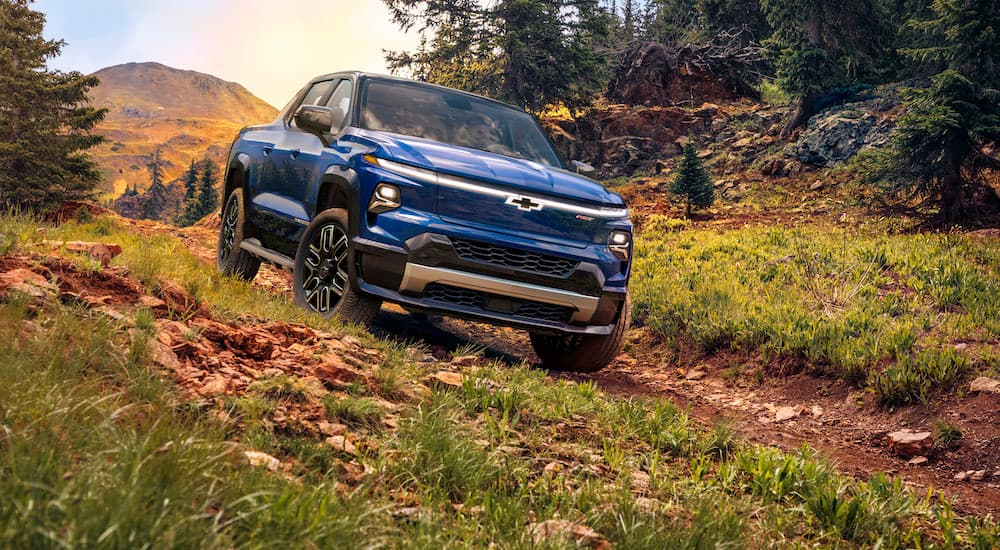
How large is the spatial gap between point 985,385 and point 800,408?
1269 mm

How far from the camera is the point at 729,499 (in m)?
3.08

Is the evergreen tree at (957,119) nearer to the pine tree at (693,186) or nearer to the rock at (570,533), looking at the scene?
the pine tree at (693,186)

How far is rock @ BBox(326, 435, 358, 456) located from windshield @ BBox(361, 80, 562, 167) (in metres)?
3.47

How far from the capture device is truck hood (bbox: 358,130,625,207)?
5.13 m

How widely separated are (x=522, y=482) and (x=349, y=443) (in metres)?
0.71

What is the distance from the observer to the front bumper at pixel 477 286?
4914 mm

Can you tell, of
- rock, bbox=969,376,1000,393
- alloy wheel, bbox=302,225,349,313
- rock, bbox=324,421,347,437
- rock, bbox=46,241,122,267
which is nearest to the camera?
rock, bbox=324,421,347,437

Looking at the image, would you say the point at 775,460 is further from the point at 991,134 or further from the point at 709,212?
the point at 709,212

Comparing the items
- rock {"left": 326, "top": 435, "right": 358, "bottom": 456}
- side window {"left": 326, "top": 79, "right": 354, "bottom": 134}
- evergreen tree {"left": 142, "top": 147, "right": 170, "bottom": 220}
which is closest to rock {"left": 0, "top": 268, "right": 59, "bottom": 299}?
rock {"left": 326, "top": 435, "right": 358, "bottom": 456}

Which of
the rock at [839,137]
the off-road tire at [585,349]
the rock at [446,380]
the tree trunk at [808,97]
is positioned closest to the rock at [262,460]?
the rock at [446,380]

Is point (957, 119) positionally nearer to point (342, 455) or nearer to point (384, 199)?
point (384, 199)

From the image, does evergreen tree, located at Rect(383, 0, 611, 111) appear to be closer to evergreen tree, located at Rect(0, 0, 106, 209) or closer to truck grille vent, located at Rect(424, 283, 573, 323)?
evergreen tree, located at Rect(0, 0, 106, 209)

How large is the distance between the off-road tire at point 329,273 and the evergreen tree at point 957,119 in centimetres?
1145

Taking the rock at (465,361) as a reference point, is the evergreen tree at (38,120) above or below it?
above
